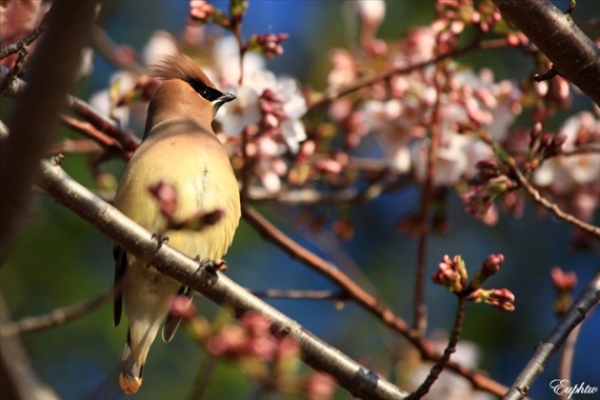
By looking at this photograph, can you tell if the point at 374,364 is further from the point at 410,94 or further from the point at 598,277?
the point at 598,277

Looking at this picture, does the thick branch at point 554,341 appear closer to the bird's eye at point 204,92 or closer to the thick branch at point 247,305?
the thick branch at point 247,305

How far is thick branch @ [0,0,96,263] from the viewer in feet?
4.17

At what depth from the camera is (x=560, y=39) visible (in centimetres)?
243

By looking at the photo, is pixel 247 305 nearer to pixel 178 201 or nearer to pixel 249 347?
pixel 178 201

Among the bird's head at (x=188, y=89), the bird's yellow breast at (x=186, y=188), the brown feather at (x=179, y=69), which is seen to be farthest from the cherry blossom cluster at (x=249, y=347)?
the brown feather at (x=179, y=69)

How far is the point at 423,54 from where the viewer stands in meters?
4.34

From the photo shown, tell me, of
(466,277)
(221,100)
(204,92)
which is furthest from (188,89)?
(466,277)

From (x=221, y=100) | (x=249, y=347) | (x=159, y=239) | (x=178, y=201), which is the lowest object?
(x=221, y=100)

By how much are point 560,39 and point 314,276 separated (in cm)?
550

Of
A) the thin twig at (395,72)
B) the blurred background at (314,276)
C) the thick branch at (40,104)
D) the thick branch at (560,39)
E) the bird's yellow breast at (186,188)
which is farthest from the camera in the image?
the blurred background at (314,276)

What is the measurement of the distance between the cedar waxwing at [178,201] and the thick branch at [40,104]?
1829mm

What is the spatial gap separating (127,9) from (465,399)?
450 cm

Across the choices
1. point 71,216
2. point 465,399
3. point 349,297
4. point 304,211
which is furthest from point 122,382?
point 71,216

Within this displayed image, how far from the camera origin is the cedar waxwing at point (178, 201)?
3369 millimetres
